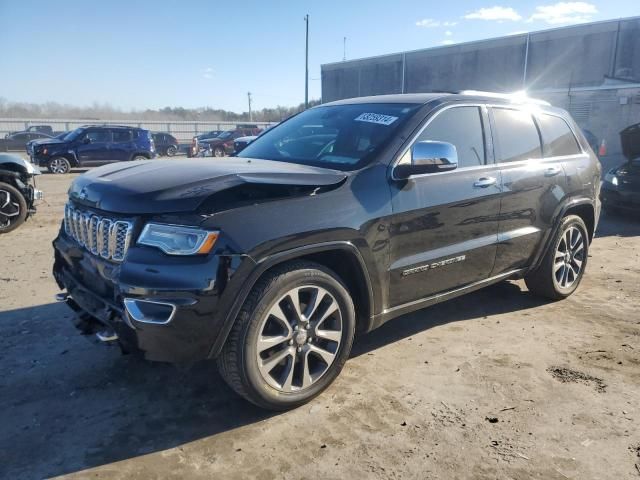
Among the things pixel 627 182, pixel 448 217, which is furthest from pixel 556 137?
pixel 627 182

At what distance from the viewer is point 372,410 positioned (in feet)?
9.88

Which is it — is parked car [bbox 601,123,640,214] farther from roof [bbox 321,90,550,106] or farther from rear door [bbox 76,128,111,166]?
rear door [bbox 76,128,111,166]

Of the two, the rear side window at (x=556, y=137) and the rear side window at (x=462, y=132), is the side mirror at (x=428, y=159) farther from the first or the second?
the rear side window at (x=556, y=137)

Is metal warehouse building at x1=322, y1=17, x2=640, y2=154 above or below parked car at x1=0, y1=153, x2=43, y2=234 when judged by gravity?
above

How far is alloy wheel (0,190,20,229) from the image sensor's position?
7.42 m

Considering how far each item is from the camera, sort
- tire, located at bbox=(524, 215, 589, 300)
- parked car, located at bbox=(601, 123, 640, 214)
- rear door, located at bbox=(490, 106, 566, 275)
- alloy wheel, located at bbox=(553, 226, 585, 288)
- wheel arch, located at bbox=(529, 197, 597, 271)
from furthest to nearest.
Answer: parked car, located at bbox=(601, 123, 640, 214) < alloy wheel, located at bbox=(553, 226, 585, 288) < tire, located at bbox=(524, 215, 589, 300) < wheel arch, located at bbox=(529, 197, 597, 271) < rear door, located at bbox=(490, 106, 566, 275)

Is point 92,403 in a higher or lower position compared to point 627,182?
lower

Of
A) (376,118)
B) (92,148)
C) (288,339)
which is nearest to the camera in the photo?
(288,339)

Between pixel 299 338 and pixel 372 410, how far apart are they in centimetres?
62

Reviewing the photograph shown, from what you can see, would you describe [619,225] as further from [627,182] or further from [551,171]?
[551,171]

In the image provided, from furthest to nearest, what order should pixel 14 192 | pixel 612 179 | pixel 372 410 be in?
pixel 612 179 → pixel 14 192 → pixel 372 410

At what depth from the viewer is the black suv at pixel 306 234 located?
2.55m

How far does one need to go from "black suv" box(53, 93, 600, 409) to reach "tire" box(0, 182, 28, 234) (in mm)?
4980

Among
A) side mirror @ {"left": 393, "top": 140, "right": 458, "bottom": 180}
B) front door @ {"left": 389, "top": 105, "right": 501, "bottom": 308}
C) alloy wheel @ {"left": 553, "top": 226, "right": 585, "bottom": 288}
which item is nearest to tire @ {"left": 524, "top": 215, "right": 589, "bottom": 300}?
alloy wheel @ {"left": 553, "top": 226, "right": 585, "bottom": 288}
